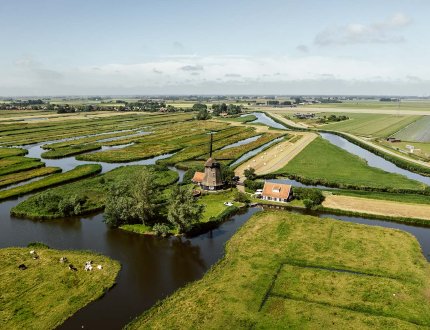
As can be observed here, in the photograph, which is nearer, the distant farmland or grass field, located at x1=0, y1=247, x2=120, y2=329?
grass field, located at x1=0, y1=247, x2=120, y2=329

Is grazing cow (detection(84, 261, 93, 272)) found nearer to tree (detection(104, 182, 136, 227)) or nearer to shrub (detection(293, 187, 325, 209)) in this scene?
tree (detection(104, 182, 136, 227))

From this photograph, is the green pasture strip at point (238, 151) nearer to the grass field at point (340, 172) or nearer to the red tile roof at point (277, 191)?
the grass field at point (340, 172)

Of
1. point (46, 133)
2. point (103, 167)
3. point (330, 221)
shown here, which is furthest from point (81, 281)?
point (46, 133)

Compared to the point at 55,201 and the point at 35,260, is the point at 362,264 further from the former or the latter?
the point at 55,201

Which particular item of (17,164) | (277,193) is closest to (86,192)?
(17,164)

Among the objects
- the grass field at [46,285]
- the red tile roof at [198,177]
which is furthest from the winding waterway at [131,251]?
the red tile roof at [198,177]

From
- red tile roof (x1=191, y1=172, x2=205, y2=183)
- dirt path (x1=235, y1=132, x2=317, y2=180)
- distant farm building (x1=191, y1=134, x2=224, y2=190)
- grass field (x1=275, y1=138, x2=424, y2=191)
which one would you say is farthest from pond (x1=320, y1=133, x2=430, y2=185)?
red tile roof (x1=191, y1=172, x2=205, y2=183)
